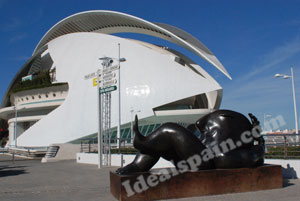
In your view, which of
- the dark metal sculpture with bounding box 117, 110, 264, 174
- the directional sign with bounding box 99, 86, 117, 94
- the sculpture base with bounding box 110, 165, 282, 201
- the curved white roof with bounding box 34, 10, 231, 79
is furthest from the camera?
the curved white roof with bounding box 34, 10, 231, 79

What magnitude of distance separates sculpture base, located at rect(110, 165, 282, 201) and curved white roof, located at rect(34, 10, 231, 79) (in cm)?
2227

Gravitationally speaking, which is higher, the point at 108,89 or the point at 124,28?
the point at 124,28

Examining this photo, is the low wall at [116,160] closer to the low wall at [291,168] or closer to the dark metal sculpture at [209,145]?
the low wall at [291,168]

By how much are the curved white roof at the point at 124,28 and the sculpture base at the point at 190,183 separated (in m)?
22.3

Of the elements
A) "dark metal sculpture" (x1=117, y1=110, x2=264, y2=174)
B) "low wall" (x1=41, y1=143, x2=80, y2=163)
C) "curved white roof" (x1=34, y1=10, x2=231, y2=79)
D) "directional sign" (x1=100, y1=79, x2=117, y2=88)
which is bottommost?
"low wall" (x1=41, y1=143, x2=80, y2=163)

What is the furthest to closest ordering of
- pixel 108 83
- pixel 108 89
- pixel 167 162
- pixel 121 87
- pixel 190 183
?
pixel 121 87 < pixel 108 83 < pixel 108 89 < pixel 167 162 < pixel 190 183

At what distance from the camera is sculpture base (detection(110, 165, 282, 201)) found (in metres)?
6.11

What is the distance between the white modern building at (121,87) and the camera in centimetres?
2805

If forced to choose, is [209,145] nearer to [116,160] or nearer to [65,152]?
[116,160]

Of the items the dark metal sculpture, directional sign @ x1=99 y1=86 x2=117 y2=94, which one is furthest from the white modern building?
the dark metal sculpture

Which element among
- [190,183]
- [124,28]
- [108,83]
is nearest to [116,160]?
[108,83]

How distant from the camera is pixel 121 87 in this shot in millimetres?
29109

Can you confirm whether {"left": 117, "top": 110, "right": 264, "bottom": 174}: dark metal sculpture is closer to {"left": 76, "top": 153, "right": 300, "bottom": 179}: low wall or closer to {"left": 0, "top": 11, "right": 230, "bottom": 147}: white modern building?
{"left": 76, "top": 153, "right": 300, "bottom": 179}: low wall

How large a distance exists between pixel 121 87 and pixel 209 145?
888 inches
